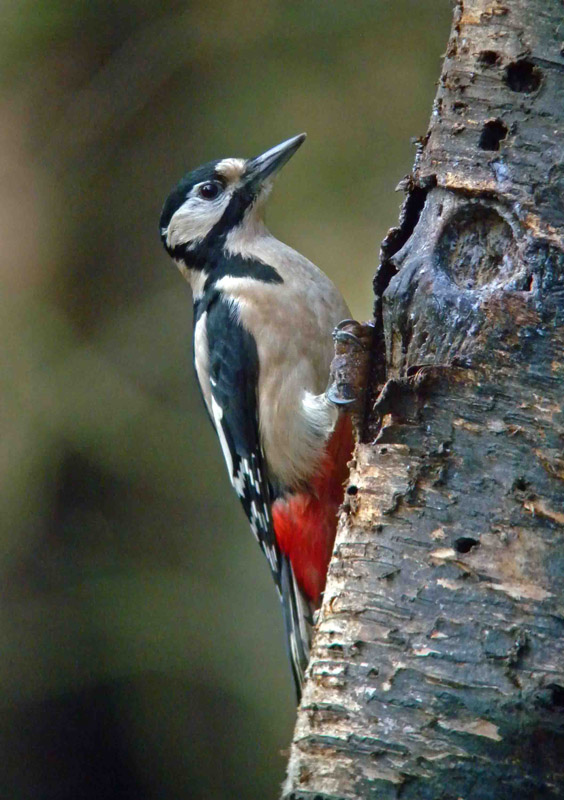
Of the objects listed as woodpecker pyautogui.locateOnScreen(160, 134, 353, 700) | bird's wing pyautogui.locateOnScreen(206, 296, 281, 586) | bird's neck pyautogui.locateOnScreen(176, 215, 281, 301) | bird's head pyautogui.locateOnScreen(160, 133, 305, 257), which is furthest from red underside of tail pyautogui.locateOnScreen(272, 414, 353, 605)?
bird's head pyautogui.locateOnScreen(160, 133, 305, 257)

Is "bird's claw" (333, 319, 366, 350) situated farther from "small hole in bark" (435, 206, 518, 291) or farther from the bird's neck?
the bird's neck

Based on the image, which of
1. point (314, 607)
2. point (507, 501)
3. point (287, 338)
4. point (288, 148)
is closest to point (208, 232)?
point (288, 148)

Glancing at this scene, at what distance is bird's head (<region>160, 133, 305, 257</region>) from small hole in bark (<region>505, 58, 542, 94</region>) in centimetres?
178

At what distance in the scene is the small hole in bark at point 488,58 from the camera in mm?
2465

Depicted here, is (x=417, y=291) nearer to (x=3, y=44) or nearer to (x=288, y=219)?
(x=288, y=219)

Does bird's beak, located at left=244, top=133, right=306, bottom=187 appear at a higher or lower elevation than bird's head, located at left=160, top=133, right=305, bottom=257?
higher

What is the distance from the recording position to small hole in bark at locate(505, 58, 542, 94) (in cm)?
242

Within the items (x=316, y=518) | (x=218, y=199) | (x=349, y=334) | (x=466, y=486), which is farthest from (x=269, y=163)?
(x=466, y=486)

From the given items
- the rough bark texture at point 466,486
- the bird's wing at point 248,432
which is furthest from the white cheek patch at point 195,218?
the rough bark texture at point 466,486

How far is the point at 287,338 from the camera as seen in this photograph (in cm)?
376

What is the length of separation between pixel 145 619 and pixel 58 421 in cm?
116

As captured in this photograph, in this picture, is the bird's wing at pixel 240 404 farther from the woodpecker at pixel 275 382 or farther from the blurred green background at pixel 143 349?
the blurred green background at pixel 143 349

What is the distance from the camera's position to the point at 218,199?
14.0 feet

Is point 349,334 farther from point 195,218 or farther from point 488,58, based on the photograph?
point 195,218
